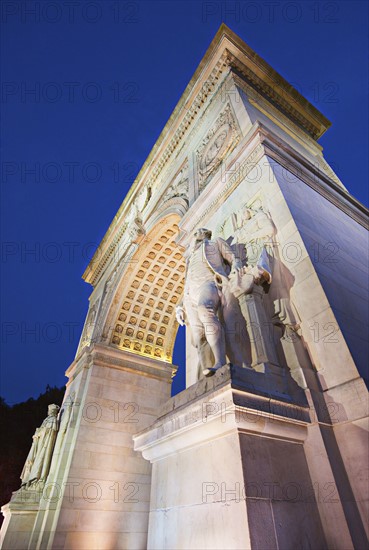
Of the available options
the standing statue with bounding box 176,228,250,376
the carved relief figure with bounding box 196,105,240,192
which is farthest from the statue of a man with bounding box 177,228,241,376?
the carved relief figure with bounding box 196,105,240,192

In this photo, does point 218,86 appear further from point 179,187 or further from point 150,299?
point 150,299

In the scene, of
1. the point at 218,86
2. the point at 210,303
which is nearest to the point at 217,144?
the point at 218,86

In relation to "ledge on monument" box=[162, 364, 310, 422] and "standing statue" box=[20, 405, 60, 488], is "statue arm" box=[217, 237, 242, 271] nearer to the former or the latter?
"ledge on monument" box=[162, 364, 310, 422]

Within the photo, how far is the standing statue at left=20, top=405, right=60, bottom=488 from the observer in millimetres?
10875

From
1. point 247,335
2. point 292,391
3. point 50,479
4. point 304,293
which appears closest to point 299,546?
point 292,391

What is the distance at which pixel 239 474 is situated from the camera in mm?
2840

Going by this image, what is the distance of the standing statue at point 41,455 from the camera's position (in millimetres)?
10875

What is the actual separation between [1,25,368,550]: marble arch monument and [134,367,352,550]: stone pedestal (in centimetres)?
1

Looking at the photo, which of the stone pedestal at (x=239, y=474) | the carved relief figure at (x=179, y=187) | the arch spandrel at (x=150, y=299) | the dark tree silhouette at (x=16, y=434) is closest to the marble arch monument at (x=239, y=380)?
the stone pedestal at (x=239, y=474)

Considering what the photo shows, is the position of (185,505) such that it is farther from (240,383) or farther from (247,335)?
(247,335)

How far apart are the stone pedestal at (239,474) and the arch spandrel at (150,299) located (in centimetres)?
977

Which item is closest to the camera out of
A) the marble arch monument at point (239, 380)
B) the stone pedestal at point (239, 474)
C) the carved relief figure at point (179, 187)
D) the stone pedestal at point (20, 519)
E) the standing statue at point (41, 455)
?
the stone pedestal at point (239, 474)

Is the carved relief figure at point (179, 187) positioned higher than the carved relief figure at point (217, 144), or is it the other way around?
the carved relief figure at point (179, 187)

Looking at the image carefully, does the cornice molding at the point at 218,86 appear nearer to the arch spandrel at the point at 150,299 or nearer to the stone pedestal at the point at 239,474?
the arch spandrel at the point at 150,299
